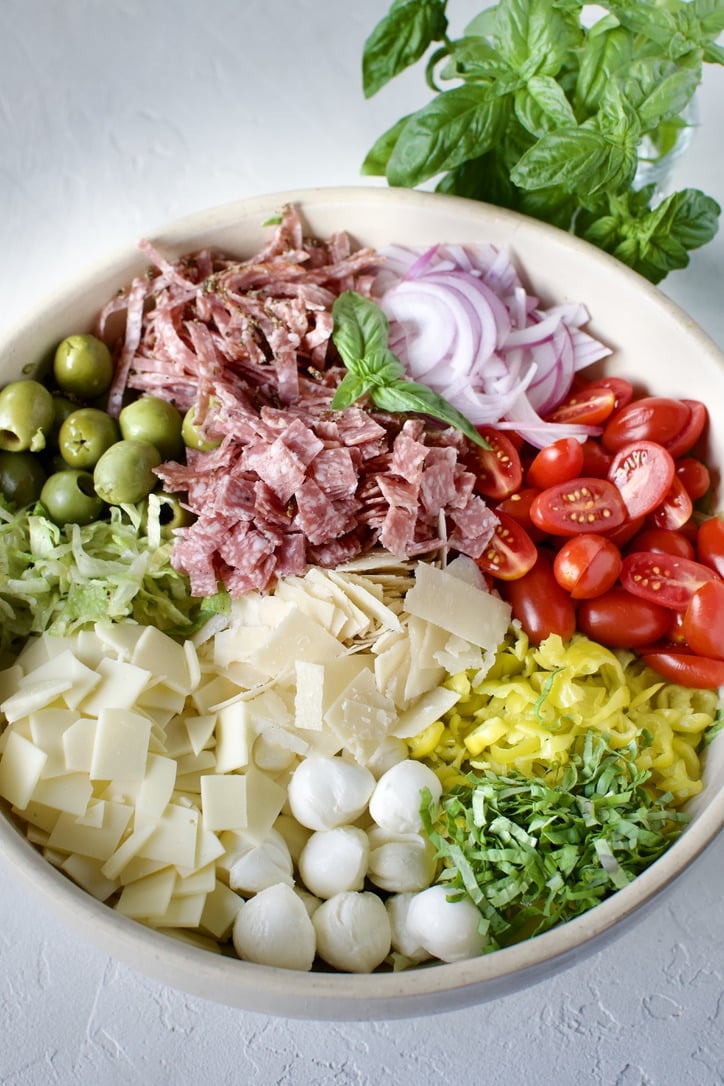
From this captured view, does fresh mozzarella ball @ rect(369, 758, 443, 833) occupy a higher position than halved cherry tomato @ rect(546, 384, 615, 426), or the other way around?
halved cherry tomato @ rect(546, 384, 615, 426)

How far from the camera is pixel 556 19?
2.20 meters

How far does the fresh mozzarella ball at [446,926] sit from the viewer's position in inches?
75.5

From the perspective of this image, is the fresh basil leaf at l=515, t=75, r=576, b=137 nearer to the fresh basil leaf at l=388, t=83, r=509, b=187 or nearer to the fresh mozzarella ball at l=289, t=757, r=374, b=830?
the fresh basil leaf at l=388, t=83, r=509, b=187

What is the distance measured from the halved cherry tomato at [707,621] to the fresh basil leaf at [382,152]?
4.11 feet

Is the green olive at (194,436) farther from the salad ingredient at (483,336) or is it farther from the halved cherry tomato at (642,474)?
the halved cherry tomato at (642,474)

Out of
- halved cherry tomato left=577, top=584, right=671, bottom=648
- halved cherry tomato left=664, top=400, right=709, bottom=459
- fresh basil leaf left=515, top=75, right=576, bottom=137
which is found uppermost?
fresh basil leaf left=515, top=75, right=576, bottom=137

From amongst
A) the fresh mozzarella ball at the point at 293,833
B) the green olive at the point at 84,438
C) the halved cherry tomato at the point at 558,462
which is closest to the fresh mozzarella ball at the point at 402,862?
the fresh mozzarella ball at the point at 293,833

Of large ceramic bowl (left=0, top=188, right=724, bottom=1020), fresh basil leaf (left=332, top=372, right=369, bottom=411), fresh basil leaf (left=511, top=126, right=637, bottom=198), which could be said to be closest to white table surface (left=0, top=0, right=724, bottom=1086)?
large ceramic bowl (left=0, top=188, right=724, bottom=1020)

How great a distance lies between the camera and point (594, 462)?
2381 mm

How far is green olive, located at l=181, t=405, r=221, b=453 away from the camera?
2.33 m

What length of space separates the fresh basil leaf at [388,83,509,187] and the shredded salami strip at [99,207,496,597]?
0.24 meters

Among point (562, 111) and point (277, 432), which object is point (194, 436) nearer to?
point (277, 432)

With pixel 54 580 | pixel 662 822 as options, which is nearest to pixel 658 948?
pixel 662 822

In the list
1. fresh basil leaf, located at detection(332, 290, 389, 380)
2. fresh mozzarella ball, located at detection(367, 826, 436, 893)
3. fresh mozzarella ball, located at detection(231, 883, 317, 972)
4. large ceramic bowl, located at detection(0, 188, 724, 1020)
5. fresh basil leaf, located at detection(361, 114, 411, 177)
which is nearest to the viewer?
large ceramic bowl, located at detection(0, 188, 724, 1020)
